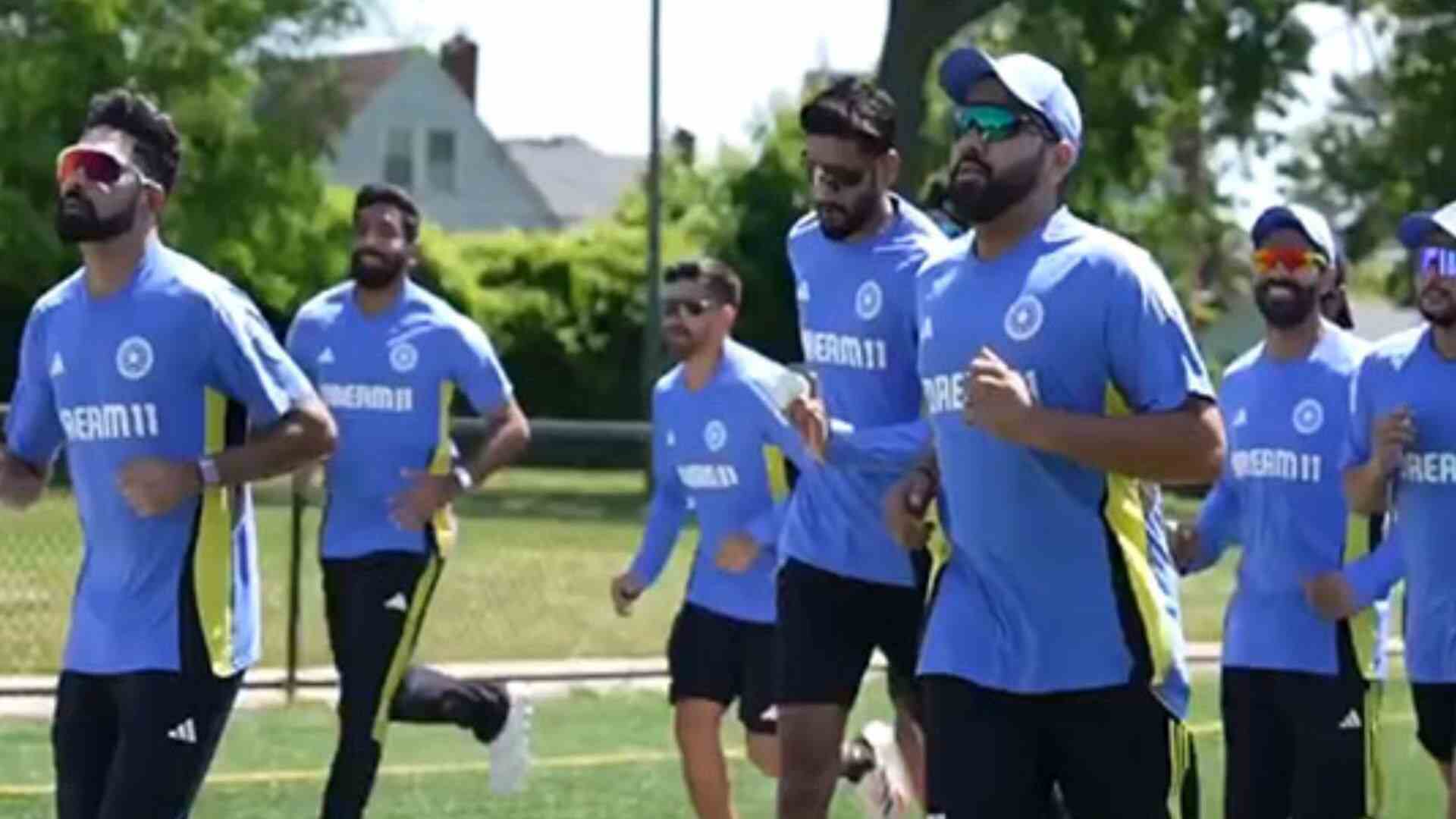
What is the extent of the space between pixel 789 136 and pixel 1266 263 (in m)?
50.3

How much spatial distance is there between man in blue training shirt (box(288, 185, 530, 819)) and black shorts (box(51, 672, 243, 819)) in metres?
3.57

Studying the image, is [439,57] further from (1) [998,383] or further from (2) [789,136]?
(1) [998,383]

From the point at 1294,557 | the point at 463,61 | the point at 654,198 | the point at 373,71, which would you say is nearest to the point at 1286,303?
the point at 1294,557

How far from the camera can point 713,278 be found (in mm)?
12258

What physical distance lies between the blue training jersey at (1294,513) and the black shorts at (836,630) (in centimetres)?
110

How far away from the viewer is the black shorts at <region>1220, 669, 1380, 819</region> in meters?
10.2

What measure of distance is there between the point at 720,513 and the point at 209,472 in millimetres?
4491

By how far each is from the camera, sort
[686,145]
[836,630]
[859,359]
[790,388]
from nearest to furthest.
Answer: [790,388]
[859,359]
[836,630]
[686,145]

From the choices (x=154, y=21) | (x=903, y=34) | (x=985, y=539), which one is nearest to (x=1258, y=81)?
(x=903, y=34)

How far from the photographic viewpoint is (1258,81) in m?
43.0

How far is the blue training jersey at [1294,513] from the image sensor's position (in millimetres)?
10367

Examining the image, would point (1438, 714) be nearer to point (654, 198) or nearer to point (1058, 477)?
point (1058, 477)

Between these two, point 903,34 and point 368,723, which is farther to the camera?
point 903,34

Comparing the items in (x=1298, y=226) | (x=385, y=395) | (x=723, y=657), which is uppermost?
(x=1298, y=226)
